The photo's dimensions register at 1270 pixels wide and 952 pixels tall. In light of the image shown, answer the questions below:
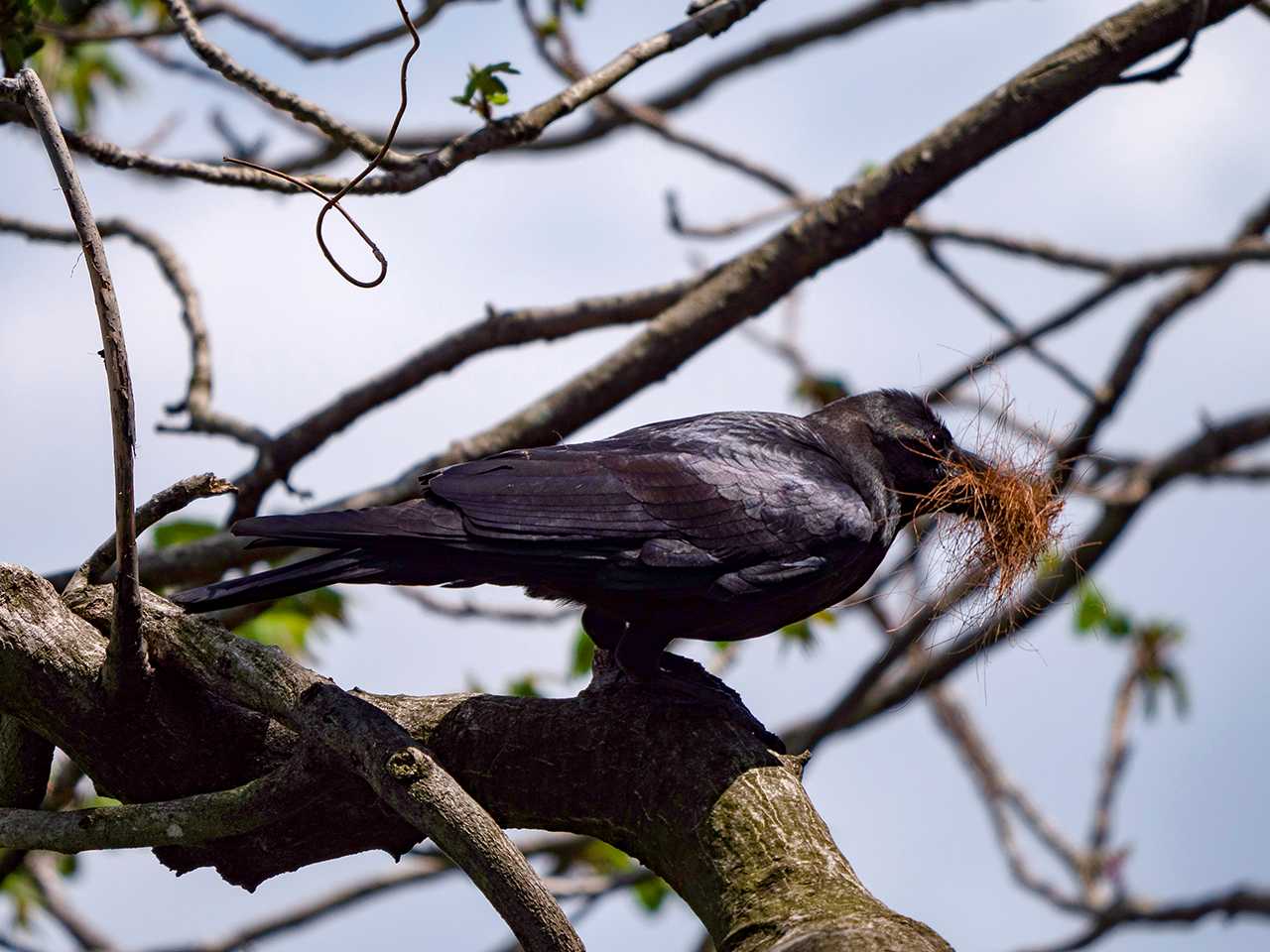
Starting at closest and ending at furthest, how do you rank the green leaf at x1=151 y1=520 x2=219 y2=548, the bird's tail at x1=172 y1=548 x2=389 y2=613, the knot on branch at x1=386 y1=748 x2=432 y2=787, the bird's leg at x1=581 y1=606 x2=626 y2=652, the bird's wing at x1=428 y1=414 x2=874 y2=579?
the knot on branch at x1=386 y1=748 x2=432 y2=787 → the bird's tail at x1=172 y1=548 x2=389 y2=613 → the bird's wing at x1=428 y1=414 x2=874 y2=579 → the bird's leg at x1=581 y1=606 x2=626 y2=652 → the green leaf at x1=151 y1=520 x2=219 y2=548

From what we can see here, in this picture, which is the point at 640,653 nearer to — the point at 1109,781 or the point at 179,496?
the point at 179,496

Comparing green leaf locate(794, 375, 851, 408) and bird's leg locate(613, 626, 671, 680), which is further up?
green leaf locate(794, 375, 851, 408)

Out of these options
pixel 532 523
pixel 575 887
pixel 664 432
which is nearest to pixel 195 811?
pixel 532 523

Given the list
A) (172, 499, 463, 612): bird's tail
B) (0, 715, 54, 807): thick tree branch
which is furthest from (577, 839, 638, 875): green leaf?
(0, 715, 54, 807): thick tree branch

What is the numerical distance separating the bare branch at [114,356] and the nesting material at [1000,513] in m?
2.33

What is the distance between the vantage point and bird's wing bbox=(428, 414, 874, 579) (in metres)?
3.91

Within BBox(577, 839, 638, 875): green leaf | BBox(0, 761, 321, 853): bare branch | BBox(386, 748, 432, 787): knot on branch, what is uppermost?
BBox(577, 839, 638, 875): green leaf

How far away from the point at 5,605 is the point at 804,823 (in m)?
1.84

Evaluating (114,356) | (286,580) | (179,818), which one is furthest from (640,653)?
(114,356)

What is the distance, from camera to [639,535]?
398 cm

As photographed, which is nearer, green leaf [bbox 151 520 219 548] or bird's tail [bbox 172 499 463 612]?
bird's tail [bbox 172 499 463 612]

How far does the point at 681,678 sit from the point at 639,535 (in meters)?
0.40

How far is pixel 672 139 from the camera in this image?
7.14 m

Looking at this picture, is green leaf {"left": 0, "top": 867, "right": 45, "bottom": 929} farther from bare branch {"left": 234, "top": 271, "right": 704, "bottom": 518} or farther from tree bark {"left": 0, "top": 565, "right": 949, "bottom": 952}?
tree bark {"left": 0, "top": 565, "right": 949, "bottom": 952}
